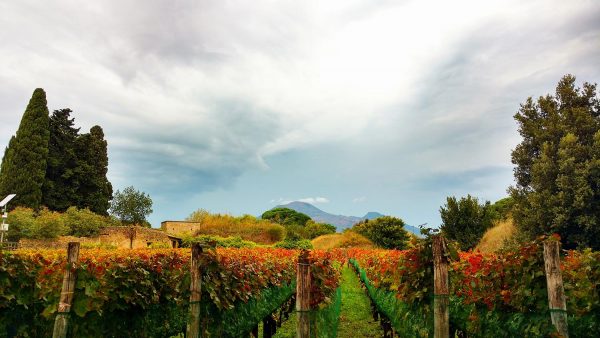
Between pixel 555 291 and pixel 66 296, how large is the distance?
5.12 m

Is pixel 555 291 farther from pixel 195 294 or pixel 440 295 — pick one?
pixel 195 294

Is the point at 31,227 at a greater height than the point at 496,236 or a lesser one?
greater

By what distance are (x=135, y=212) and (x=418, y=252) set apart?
213 feet

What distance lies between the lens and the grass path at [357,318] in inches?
450

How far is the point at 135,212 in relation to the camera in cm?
6500

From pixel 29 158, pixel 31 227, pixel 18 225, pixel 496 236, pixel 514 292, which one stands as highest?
pixel 29 158

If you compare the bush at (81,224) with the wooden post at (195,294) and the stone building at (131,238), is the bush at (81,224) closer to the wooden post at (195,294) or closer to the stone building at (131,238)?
the stone building at (131,238)

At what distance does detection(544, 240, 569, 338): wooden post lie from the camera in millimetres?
4367

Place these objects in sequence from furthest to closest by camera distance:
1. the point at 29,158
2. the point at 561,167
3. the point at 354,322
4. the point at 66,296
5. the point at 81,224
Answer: the point at 29,158 → the point at 81,224 → the point at 561,167 → the point at 354,322 → the point at 66,296

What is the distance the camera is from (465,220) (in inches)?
1235

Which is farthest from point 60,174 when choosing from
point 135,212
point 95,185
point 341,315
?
point 341,315

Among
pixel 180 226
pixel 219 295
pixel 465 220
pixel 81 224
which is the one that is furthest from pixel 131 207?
pixel 219 295

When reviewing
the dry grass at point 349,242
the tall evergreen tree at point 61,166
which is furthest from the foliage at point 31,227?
the dry grass at point 349,242

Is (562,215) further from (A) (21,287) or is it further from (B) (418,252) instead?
(A) (21,287)
